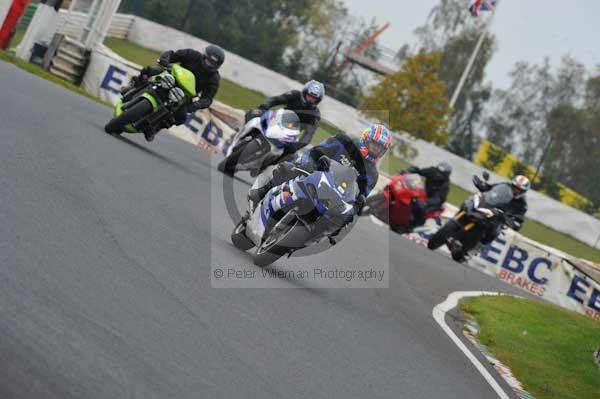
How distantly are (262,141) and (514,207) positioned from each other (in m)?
7.53

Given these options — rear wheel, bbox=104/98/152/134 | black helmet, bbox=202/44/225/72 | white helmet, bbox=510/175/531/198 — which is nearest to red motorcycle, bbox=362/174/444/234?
white helmet, bbox=510/175/531/198

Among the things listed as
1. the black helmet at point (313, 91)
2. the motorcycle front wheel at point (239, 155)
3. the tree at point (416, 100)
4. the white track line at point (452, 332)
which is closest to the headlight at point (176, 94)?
the motorcycle front wheel at point (239, 155)

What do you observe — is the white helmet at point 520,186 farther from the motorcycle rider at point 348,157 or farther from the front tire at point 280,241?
the front tire at point 280,241

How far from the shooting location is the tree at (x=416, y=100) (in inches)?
1746

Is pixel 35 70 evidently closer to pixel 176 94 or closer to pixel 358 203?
pixel 176 94

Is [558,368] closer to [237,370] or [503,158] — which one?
[237,370]

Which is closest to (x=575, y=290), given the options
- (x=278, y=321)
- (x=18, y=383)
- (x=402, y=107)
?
(x=278, y=321)

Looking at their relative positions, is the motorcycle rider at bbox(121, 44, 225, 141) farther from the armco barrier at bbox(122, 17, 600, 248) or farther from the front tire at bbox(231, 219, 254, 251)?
the armco barrier at bbox(122, 17, 600, 248)

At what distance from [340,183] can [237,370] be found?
3942 mm

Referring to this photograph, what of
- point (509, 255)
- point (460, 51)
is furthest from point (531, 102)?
point (509, 255)

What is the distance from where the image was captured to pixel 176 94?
15.0m

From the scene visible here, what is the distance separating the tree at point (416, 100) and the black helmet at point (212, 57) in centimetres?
2846

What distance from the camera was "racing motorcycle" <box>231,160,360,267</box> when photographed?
9.55 meters

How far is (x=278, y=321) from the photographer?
310 inches
